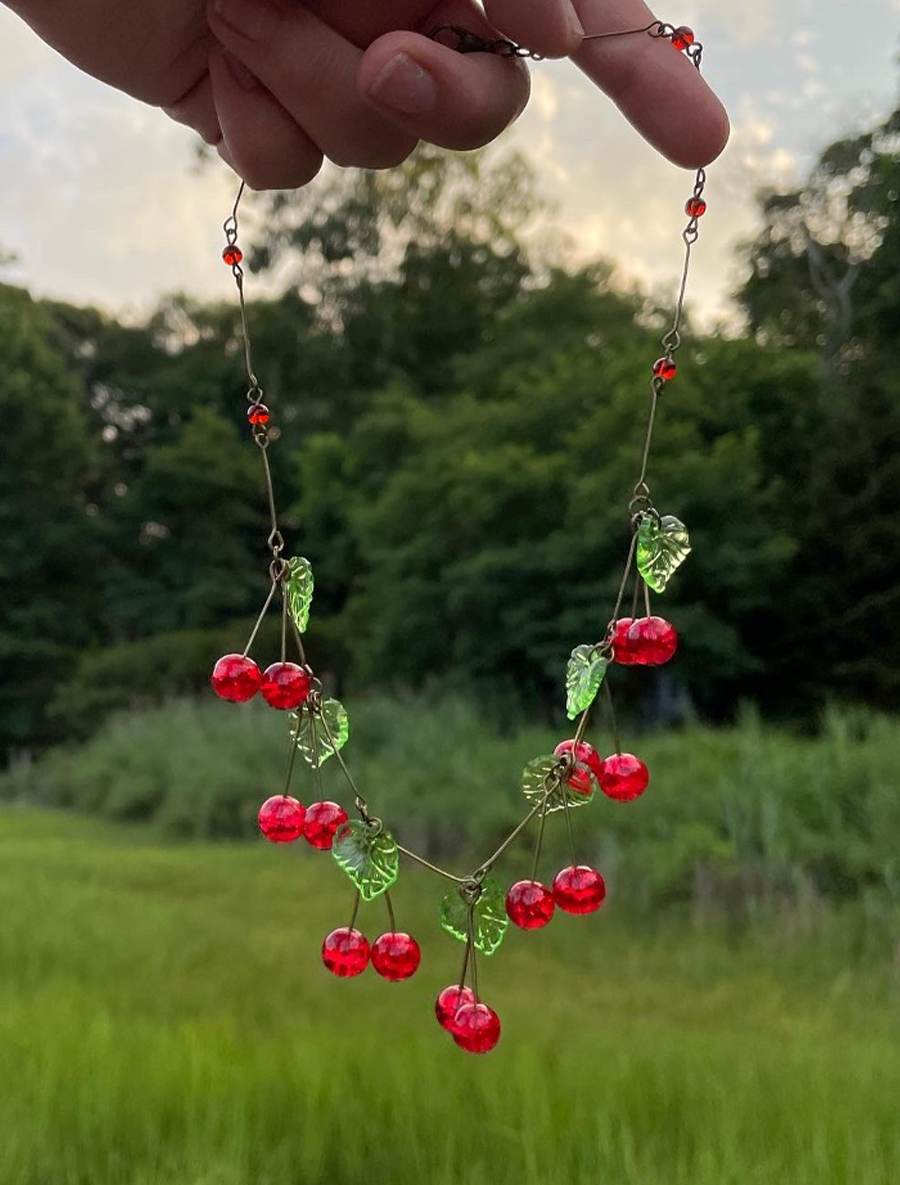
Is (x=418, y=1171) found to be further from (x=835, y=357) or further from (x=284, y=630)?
(x=835, y=357)

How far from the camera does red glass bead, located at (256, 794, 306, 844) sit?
2.16 ft

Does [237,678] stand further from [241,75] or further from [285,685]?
[241,75]

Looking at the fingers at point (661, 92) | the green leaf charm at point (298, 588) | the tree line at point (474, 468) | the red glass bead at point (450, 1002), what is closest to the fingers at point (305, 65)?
the fingers at point (661, 92)

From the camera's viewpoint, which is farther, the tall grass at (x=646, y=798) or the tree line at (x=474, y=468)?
the tree line at (x=474, y=468)

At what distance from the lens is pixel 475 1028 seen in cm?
58

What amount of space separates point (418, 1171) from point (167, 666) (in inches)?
195

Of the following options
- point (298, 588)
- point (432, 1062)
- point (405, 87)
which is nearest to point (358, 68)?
point (405, 87)

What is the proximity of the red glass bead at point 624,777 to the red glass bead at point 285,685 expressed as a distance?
18 cm

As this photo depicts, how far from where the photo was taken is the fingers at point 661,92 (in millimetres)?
557

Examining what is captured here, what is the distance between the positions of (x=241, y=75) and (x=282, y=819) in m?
0.43

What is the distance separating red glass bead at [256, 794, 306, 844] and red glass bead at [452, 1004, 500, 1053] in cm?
14

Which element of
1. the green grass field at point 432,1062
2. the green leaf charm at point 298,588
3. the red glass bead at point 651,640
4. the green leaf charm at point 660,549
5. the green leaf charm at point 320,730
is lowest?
the green grass field at point 432,1062

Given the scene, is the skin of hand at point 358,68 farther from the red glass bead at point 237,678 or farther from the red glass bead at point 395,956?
the red glass bead at point 395,956

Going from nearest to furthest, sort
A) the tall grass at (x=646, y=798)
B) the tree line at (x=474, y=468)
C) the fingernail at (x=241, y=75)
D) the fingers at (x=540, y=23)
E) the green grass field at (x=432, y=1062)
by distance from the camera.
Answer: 1. the fingers at (x=540, y=23)
2. the fingernail at (x=241, y=75)
3. the green grass field at (x=432, y=1062)
4. the tall grass at (x=646, y=798)
5. the tree line at (x=474, y=468)
